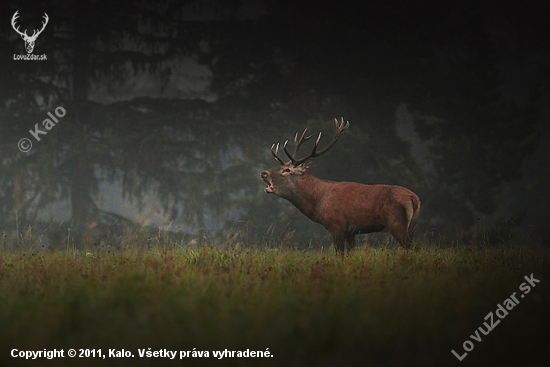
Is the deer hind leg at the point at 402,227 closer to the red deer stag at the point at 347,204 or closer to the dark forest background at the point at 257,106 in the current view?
the red deer stag at the point at 347,204

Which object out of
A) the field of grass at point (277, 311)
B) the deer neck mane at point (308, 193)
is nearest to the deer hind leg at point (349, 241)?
the deer neck mane at point (308, 193)

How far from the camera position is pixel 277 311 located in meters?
3.58

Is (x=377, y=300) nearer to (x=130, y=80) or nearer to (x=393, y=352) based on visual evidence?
(x=393, y=352)

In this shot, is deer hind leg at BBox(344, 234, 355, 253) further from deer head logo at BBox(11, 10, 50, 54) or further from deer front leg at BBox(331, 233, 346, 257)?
deer head logo at BBox(11, 10, 50, 54)

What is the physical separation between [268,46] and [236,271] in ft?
24.3

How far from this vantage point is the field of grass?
2.96m

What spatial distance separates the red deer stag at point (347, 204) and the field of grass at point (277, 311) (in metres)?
1.39

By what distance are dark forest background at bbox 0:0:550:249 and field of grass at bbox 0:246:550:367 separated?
567 cm

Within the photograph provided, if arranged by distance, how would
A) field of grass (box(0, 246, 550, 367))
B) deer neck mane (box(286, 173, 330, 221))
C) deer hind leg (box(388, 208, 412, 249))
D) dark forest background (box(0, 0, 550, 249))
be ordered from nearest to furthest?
field of grass (box(0, 246, 550, 367)) → deer hind leg (box(388, 208, 412, 249)) → deer neck mane (box(286, 173, 330, 221)) → dark forest background (box(0, 0, 550, 249))

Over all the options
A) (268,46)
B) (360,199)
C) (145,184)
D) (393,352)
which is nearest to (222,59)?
(268,46)

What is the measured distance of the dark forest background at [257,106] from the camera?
36.0 feet

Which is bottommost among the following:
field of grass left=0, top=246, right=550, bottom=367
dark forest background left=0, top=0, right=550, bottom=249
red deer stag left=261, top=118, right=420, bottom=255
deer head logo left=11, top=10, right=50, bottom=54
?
field of grass left=0, top=246, right=550, bottom=367

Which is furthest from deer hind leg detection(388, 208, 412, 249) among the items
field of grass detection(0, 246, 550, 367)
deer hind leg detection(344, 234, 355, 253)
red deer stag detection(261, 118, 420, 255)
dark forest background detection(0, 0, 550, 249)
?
dark forest background detection(0, 0, 550, 249)

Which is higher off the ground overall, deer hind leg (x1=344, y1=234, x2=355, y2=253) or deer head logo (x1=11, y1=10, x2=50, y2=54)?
deer head logo (x1=11, y1=10, x2=50, y2=54)
